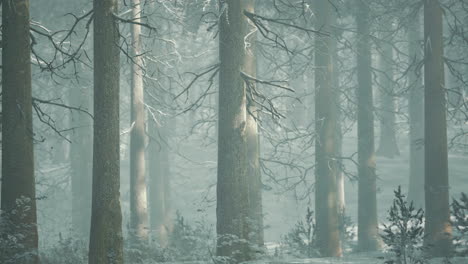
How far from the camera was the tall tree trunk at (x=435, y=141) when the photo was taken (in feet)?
39.7

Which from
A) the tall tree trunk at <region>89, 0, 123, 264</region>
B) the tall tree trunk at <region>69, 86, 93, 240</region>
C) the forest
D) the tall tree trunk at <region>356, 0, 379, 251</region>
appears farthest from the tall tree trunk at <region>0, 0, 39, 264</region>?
the tall tree trunk at <region>69, 86, 93, 240</region>

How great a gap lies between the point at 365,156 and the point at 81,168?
41.7 ft

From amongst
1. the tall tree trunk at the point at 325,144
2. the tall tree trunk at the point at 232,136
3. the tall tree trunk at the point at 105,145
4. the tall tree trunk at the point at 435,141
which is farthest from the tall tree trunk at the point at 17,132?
the tall tree trunk at the point at 325,144

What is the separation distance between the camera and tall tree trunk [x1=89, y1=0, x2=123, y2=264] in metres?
7.66

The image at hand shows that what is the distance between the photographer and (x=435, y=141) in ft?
40.6

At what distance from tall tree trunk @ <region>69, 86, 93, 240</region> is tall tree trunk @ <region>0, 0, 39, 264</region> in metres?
13.7

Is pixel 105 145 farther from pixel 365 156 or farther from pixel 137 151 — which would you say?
pixel 365 156

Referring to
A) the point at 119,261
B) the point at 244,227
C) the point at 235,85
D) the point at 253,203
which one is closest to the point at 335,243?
the point at 253,203

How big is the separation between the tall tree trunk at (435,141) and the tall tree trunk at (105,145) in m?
8.06

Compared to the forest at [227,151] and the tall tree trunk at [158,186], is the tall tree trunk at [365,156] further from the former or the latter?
the tall tree trunk at [158,186]

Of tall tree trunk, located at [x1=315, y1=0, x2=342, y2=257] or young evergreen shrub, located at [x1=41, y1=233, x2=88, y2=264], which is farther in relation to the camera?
tall tree trunk, located at [x1=315, y1=0, x2=342, y2=257]

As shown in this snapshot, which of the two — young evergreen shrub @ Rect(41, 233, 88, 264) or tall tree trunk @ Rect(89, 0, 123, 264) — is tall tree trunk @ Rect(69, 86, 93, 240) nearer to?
young evergreen shrub @ Rect(41, 233, 88, 264)

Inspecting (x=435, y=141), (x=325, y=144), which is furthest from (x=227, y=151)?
(x=325, y=144)

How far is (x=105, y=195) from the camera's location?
7.69 metres
